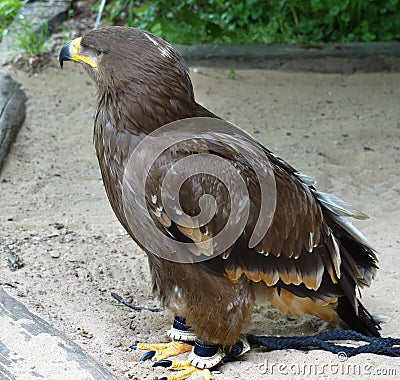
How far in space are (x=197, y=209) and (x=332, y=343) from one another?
3.19ft

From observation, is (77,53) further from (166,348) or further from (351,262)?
(351,262)

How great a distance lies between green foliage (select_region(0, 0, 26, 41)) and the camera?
23.6 ft

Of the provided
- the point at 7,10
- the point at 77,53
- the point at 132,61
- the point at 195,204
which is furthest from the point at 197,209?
the point at 7,10

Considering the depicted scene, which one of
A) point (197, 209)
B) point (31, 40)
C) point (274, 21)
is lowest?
point (31, 40)

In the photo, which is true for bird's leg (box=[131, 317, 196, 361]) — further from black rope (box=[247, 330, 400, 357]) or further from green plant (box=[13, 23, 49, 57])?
green plant (box=[13, 23, 49, 57])

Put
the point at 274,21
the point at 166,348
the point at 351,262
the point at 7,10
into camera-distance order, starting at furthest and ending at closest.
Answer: the point at 274,21 → the point at 7,10 → the point at 351,262 → the point at 166,348

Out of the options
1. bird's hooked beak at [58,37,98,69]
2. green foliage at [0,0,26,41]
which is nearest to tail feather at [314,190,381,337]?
bird's hooked beak at [58,37,98,69]

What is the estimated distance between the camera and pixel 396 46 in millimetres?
7941

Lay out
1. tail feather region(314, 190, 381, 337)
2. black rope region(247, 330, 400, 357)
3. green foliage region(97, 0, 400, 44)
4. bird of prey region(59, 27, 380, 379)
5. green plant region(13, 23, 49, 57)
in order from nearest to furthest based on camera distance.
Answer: bird of prey region(59, 27, 380, 379) → black rope region(247, 330, 400, 357) → tail feather region(314, 190, 381, 337) → green plant region(13, 23, 49, 57) → green foliage region(97, 0, 400, 44)

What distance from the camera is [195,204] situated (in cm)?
324

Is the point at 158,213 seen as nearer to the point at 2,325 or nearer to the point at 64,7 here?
the point at 2,325

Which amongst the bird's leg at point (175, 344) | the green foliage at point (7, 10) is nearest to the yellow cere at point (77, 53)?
the bird's leg at point (175, 344)

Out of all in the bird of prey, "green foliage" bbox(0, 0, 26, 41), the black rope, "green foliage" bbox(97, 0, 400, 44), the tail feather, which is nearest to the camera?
the bird of prey

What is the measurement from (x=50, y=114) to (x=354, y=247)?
3848 millimetres
